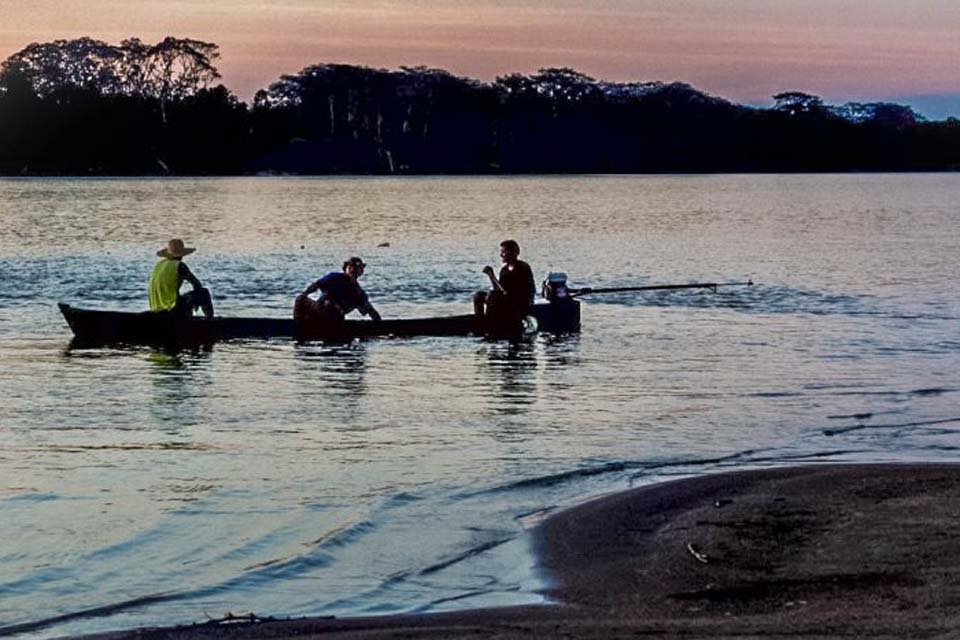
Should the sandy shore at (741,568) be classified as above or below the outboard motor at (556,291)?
below

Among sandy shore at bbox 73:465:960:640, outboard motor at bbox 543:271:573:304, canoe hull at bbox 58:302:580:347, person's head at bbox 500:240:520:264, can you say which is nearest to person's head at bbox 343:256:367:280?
canoe hull at bbox 58:302:580:347

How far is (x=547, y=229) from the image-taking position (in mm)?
86125

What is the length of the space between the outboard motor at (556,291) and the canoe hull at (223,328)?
116mm

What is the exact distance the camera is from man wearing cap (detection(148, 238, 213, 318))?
25.7 meters

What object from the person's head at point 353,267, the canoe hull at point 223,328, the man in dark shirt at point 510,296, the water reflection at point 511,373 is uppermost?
the person's head at point 353,267

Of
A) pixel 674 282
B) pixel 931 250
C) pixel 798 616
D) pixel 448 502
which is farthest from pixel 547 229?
pixel 798 616

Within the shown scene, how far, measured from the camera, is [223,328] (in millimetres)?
26453

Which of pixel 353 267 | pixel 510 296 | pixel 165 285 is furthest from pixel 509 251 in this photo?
pixel 165 285

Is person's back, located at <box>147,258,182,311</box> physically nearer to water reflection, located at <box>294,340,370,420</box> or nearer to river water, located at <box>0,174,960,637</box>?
river water, located at <box>0,174,960,637</box>

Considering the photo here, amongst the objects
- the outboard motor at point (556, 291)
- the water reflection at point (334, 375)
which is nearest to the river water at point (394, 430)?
the water reflection at point (334, 375)

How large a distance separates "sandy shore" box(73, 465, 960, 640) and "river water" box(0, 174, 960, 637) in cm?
52

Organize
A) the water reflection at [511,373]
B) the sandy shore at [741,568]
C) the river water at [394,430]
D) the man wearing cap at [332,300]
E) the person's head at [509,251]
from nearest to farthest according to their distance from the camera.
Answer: the sandy shore at [741,568]
the river water at [394,430]
the water reflection at [511,373]
the person's head at [509,251]
the man wearing cap at [332,300]

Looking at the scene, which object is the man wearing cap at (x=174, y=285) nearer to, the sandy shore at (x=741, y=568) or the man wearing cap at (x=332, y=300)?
the man wearing cap at (x=332, y=300)

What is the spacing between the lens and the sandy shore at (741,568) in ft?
29.3
